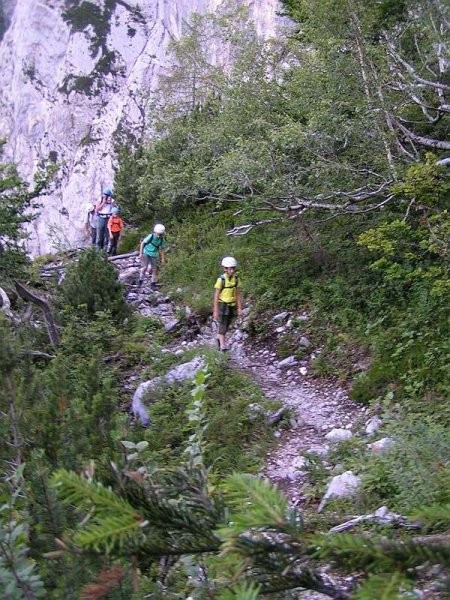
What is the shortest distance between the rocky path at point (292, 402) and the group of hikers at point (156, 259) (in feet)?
2.02

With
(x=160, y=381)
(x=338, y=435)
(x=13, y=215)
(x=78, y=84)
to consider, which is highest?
(x=78, y=84)

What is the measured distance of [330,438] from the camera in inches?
269

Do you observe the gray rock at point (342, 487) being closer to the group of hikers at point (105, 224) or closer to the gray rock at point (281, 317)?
the gray rock at point (281, 317)

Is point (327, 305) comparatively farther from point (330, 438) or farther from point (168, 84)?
point (168, 84)

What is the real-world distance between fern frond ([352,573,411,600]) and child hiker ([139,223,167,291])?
12425 mm

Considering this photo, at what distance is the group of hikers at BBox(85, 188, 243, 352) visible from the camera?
9.34 meters

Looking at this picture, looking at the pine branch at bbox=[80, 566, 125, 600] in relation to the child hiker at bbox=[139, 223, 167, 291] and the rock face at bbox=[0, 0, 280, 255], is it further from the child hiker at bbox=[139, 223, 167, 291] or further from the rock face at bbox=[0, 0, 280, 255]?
the rock face at bbox=[0, 0, 280, 255]

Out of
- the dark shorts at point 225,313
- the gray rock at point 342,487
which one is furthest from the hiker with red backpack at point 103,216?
the gray rock at point 342,487

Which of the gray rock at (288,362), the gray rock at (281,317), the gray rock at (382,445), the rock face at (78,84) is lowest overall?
the gray rock at (382,445)

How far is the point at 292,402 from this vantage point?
8.00 meters

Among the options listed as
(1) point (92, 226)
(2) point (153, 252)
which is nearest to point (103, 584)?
(2) point (153, 252)

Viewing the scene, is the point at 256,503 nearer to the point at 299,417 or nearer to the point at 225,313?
the point at 299,417

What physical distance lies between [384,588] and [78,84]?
34.6 metres

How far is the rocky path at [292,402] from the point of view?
638 centimetres
